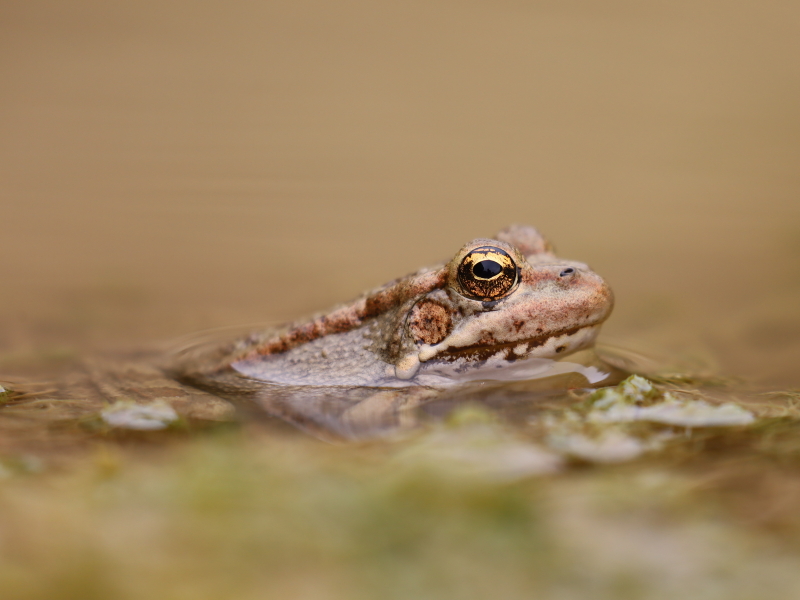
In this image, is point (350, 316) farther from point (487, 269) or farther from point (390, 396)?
point (487, 269)

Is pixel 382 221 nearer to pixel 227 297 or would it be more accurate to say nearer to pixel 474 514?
pixel 227 297

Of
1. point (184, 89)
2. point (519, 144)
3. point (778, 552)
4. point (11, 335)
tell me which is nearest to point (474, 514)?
point (778, 552)

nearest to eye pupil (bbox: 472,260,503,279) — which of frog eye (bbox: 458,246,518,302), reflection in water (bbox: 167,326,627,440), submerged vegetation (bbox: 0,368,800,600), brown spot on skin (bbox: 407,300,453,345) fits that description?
frog eye (bbox: 458,246,518,302)

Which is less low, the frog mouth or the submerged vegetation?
the frog mouth

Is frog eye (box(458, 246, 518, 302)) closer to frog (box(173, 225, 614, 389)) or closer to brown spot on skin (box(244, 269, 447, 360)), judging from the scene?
frog (box(173, 225, 614, 389))

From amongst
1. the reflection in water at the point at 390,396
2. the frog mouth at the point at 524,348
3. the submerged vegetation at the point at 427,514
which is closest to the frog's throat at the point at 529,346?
the frog mouth at the point at 524,348

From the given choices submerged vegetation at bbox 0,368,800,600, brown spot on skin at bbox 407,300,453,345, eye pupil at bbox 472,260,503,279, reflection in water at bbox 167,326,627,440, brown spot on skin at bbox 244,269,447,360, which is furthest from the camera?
brown spot on skin at bbox 244,269,447,360
